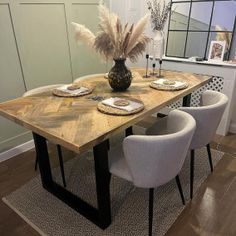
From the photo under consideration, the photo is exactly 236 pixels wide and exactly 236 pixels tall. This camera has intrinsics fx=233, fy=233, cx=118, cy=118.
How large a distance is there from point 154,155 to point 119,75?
806 mm

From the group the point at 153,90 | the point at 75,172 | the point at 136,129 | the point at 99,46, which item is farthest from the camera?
the point at 136,129

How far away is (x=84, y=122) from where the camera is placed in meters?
1.37

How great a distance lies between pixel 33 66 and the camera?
2475 millimetres

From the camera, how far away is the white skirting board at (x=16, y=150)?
94.8 inches

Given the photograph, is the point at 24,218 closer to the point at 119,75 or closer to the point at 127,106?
the point at 127,106

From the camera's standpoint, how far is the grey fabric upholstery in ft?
3.95

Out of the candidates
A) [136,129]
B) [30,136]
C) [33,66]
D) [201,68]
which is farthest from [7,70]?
[201,68]

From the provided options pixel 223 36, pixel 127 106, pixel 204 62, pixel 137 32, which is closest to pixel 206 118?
pixel 127 106

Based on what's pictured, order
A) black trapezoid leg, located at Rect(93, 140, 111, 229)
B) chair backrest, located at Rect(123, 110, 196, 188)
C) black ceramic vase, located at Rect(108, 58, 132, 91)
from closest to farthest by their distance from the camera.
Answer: chair backrest, located at Rect(123, 110, 196, 188) → black trapezoid leg, located at Rect(93, 140, 111, 229) → black ceramic vase, located at Rect(108, 58, 132, 91)

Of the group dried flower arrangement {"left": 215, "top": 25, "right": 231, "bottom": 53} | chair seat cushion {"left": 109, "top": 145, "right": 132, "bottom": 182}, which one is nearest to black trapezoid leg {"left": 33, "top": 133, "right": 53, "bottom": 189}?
chair seat cushion {"left": 109, "top": 145, "right": 132, "bottom": 182}

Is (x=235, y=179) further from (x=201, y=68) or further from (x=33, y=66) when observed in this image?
(x=33, y=66)

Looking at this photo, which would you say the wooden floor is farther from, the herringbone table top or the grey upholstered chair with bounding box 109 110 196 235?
the herringbone table top

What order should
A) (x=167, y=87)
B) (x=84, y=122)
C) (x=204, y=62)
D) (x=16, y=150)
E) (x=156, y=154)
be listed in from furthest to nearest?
(x=204, y=62), (x=16, y=150), (x=167, y=87), (x=84, y=122), (x=156, y=154)

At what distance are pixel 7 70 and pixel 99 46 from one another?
1.10 metres
